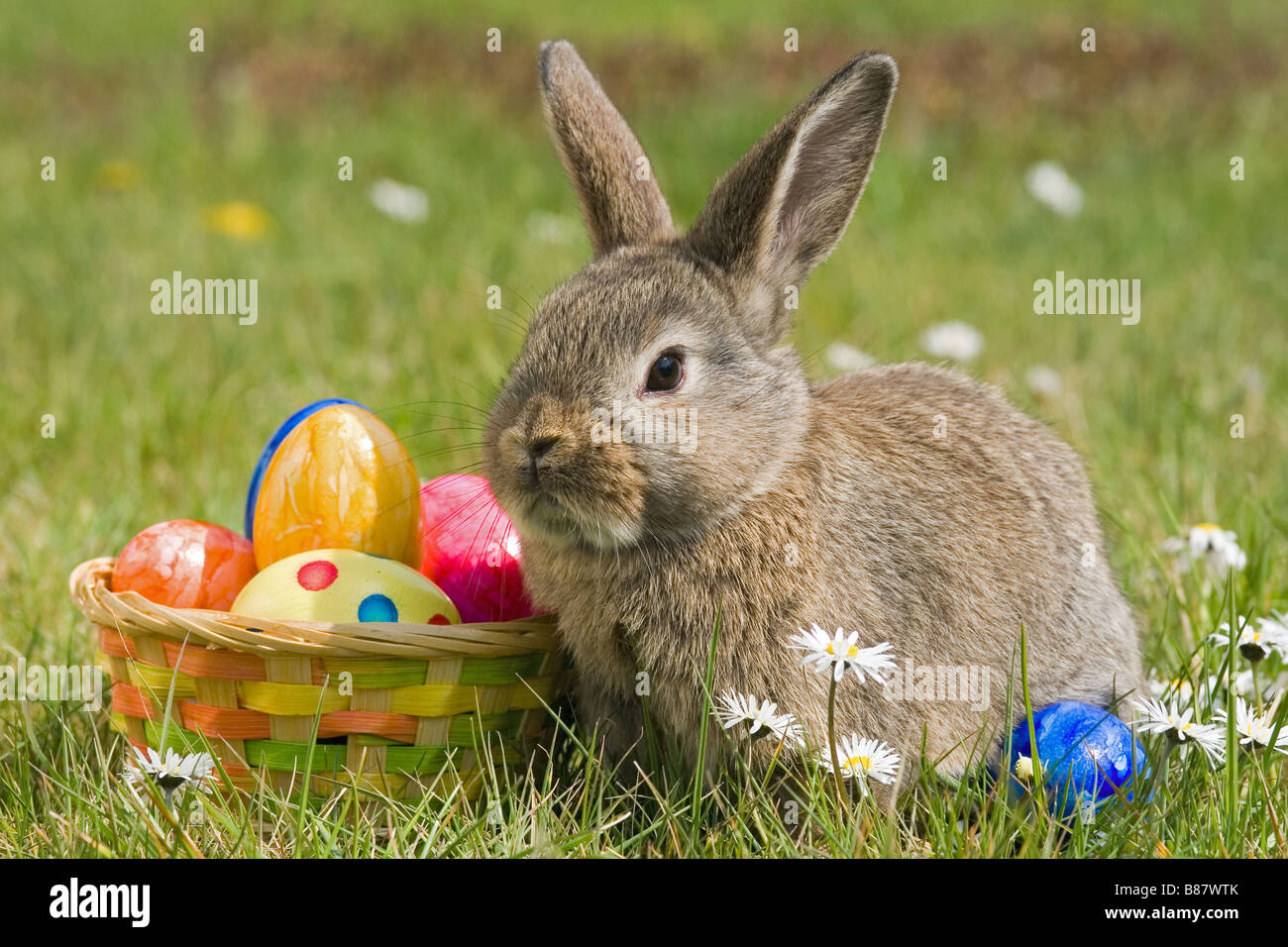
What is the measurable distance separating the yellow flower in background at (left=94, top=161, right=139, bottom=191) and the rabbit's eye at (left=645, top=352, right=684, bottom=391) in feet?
15.8

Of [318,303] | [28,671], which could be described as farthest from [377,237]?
[28,671]

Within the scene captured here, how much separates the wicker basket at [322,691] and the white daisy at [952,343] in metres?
2.45

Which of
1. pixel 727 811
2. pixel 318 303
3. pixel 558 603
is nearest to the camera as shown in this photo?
pixel 727 811

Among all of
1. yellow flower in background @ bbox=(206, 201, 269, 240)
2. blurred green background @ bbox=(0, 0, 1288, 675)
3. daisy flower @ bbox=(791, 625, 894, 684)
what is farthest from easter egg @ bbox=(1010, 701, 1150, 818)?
yellow flower in background @ bbox=(206, 201, 269, 240)

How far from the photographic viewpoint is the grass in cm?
254

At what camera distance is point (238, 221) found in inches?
243

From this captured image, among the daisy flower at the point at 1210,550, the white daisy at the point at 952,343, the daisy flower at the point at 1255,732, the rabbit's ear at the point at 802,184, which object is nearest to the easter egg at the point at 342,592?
the rabbit's ear at the point at 802,184

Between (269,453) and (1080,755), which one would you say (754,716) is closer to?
(1080,755)

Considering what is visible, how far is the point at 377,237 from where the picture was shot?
603 cm

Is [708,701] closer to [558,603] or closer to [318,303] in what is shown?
[558,603]

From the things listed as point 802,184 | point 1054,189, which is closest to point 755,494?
point 802,184

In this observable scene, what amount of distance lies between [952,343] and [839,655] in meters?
2.58

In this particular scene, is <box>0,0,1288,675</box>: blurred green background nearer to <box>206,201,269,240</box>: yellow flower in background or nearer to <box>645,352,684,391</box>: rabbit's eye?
<box>206,201,269,240</box>: yellow flower in background
